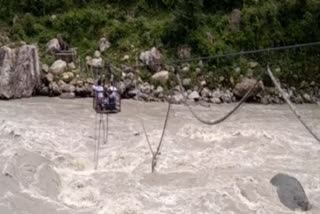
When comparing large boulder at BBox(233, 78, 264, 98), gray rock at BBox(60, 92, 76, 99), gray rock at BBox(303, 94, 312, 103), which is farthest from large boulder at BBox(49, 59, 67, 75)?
gray rock at BBox(303, 94, 312, 103)

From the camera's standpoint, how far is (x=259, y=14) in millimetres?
13000

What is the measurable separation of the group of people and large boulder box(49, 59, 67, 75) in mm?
3356

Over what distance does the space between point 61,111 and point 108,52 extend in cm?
310

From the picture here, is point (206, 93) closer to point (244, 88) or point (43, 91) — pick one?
point (244, 88)

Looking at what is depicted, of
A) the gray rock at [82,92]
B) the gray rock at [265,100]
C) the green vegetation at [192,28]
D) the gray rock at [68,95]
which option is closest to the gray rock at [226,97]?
the green vegetation at [192,28]

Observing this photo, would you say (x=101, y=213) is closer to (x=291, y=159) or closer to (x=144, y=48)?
(x=291, y=159)

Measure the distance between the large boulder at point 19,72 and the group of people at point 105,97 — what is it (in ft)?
9.82

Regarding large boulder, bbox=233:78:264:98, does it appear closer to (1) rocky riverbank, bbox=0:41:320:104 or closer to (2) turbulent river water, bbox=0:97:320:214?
(1) rocky riverbank, bbox=0:41:320:104

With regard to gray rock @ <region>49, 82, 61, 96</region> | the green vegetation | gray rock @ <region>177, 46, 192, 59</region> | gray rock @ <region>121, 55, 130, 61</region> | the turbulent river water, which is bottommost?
the turbulent river water

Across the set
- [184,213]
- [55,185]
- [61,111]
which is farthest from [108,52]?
[184,213]

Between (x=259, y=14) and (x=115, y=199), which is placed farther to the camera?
(x=259, y=14)

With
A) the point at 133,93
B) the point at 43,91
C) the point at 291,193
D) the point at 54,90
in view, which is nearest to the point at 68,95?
the point at 54,90

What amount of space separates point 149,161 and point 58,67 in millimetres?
5041

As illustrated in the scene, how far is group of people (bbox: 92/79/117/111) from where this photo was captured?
344 inches
